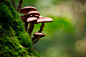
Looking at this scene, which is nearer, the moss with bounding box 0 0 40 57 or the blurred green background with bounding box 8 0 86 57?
the moss with bounding box 0 0 40 57

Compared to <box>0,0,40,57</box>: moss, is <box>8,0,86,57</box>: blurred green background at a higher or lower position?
lower

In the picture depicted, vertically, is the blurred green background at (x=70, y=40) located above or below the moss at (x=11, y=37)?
A: below

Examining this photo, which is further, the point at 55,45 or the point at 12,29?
the point at 55,45

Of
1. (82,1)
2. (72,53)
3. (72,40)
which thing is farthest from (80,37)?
(82,1)

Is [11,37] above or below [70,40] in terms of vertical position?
above

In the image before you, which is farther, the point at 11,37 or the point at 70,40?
the point at 70,40

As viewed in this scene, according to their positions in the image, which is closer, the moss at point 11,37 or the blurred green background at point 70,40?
the moss at point 11,37

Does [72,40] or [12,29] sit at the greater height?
[12,29]

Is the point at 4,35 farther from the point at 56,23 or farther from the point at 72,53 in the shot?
the point at 72,53
